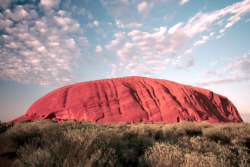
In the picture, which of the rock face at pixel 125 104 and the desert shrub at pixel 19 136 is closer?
the desert shrub at pixel 19 136

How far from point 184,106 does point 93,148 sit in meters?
30.1

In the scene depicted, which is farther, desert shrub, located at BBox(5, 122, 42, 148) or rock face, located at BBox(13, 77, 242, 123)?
rock face, located at BBox(13, 77, 242, 123)

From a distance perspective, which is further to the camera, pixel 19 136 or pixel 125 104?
pixel 125 104

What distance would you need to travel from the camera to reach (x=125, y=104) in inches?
1092

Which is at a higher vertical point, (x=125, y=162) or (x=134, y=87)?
(x=134, y=87)

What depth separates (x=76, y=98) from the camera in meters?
27.7

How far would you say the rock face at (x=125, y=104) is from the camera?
25.5 meters

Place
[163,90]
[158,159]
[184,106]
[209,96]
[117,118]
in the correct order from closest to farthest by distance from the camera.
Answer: [158,159]
[117,118]
[184,106]
[163,90]
[209,96]

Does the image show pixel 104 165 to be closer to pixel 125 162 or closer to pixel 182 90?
pixel 125 162

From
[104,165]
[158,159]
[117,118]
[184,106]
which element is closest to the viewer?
[104,165]

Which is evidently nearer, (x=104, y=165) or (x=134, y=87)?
(x=104, y=165)

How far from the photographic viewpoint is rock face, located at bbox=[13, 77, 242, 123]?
25.5 meters

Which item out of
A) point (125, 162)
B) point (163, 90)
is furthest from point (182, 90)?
point (125, 162)

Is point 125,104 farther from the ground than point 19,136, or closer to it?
closer to it
